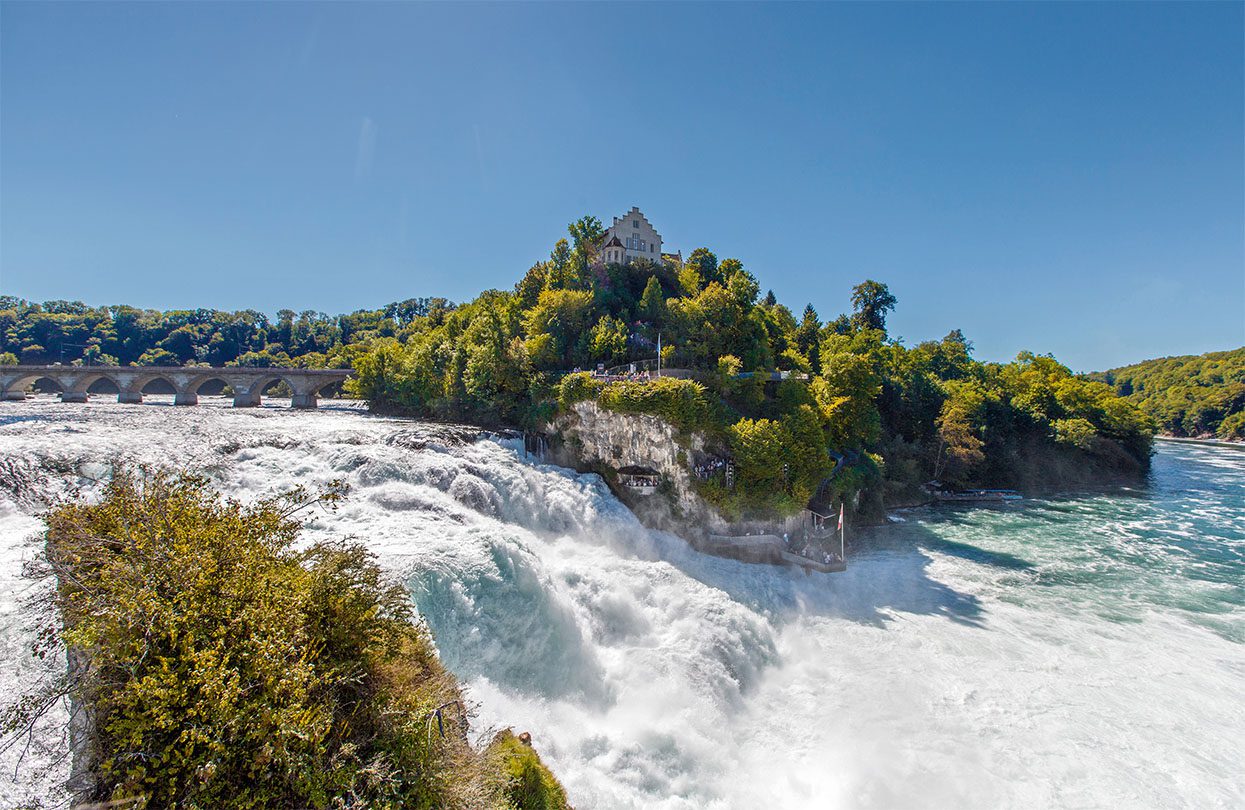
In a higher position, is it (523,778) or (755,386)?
(755,386)

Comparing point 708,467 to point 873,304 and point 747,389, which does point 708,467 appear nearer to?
point 747,389

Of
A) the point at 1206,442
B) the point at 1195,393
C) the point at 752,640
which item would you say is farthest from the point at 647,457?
the point at 1195,393

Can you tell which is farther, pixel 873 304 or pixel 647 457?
pixel 873 304

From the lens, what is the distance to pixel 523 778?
34.3 feet

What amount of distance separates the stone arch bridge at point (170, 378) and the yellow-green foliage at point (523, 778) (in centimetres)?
5541

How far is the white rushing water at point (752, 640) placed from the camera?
14.0 m

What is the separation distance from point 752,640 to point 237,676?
17670 millimetres

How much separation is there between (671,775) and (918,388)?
54483 millimetres

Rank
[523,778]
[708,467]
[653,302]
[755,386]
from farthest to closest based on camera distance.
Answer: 1. [653,302]
2. [755,386]
3. [708,467]
4. [523,778]

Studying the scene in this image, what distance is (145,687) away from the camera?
6.64m

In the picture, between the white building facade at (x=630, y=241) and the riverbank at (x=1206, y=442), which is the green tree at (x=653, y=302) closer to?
the white building facade at (x=630, y=241)

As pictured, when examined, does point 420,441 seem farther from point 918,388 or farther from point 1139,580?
point 918,388

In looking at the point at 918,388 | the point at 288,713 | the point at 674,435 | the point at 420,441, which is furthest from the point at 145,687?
the point at 918,388

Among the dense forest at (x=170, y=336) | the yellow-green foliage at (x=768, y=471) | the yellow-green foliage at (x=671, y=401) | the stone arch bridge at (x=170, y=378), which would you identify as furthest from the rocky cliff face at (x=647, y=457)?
the dense forest at (x=170, y=336)
